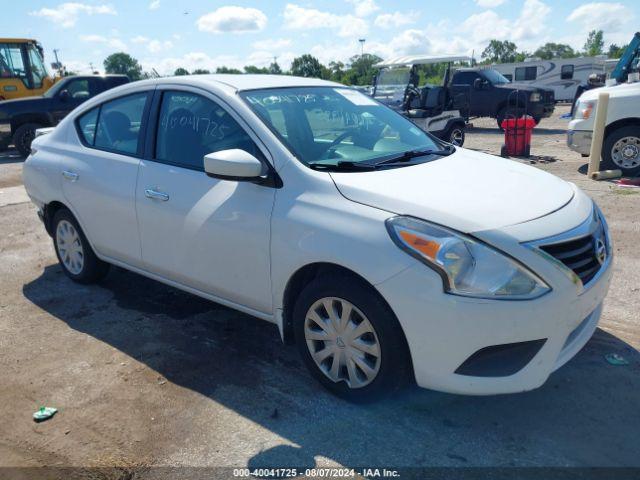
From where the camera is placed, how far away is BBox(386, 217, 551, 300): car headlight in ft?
8.05

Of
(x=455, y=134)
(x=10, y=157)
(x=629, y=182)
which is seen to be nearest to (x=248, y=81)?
(x=629, y=182)

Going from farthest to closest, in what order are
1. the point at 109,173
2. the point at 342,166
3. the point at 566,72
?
the point at 566,72 < the point at 109,173 < the point at 342,166

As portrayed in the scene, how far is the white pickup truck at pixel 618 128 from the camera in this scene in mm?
8375

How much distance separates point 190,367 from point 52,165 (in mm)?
2270

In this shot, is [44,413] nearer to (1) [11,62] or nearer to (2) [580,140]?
(2) [580,140]

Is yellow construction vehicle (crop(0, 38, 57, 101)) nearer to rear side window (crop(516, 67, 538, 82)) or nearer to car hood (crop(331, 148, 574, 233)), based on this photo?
car hood (crop(331, 148, 574, 233))

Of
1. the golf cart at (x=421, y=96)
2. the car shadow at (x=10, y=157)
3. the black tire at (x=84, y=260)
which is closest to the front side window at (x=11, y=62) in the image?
the car shadow at (x=10, y=157)

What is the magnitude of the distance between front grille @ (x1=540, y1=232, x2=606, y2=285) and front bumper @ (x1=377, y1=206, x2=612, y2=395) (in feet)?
0.27

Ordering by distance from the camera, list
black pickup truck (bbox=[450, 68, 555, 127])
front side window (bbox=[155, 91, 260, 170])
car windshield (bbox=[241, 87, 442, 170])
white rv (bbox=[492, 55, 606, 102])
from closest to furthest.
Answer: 1. car windshield (bbox=[241, 87, 442, 170])
2. front side window (bbox=[155, 91, 260, 170])
3. black pickup truck (bbox=[450, 68, 555, 127])
4. white rv (bbox=[492, 55, 606, 102])

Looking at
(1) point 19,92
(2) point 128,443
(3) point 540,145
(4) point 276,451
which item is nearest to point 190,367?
(2) point 128,443

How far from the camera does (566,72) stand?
31.3 metres

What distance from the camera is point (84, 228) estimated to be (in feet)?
14.5

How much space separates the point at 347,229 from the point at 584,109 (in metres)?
7.74

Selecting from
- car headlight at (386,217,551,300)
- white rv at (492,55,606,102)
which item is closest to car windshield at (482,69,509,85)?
white rv at (492,55,606,102)
